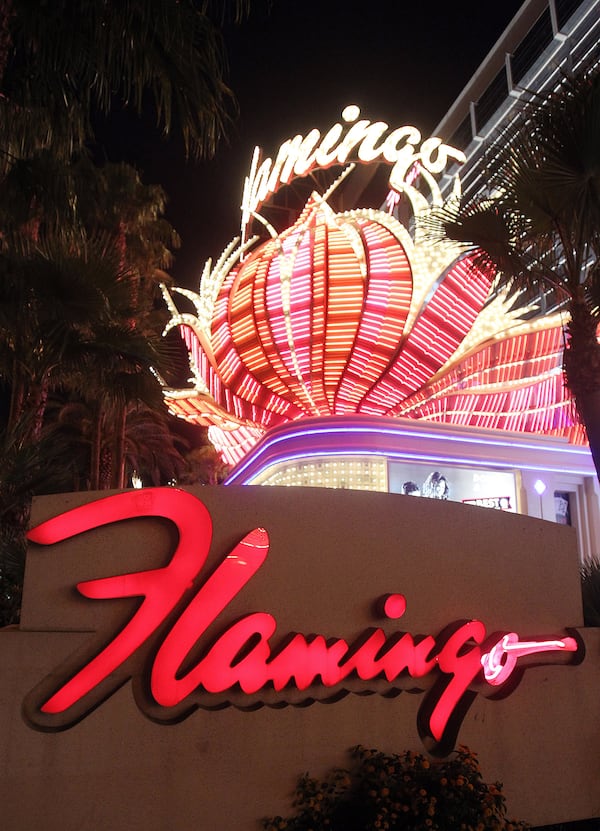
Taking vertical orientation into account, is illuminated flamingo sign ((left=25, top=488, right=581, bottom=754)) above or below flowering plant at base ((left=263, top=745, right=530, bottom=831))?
above

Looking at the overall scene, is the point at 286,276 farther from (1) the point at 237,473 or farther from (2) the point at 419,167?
(1) the point at 237,473

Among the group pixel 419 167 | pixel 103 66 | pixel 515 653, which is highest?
pixel 419 167

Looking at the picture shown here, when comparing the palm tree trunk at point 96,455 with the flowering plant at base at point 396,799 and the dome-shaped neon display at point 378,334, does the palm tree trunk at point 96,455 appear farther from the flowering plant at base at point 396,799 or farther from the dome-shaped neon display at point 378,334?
the flowering plant at base at point 396,799

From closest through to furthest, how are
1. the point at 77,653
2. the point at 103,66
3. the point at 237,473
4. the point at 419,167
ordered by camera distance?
the point at 77,653, the point at 103,66, the point at 419,167, the point at 237,473

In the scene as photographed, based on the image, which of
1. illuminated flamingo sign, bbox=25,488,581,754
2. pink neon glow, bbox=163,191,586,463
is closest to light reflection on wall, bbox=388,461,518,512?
pink neon glow, bbox=163,191,586,463

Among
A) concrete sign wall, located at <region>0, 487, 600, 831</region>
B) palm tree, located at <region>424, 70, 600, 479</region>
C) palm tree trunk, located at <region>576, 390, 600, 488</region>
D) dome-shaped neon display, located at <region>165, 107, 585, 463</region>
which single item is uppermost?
dome-shaped neon display, located at <region>165, 107, 585, 463</region>

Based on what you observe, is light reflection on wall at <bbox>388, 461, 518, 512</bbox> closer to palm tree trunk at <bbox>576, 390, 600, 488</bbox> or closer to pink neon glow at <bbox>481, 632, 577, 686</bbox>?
palm tree trunk at <bbox>576, 390, 600, 488</bbox>

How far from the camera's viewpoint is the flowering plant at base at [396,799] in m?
6.60

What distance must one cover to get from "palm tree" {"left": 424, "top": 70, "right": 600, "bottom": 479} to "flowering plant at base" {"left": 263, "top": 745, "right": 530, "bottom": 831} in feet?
12.2

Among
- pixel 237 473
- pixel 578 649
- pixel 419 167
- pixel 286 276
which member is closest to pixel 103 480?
pixel 237 473

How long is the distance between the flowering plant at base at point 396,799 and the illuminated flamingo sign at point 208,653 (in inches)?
19.9

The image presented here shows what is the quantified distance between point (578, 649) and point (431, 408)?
8762mm

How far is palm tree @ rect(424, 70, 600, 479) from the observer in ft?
27.0

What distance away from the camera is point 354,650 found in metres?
7.36
